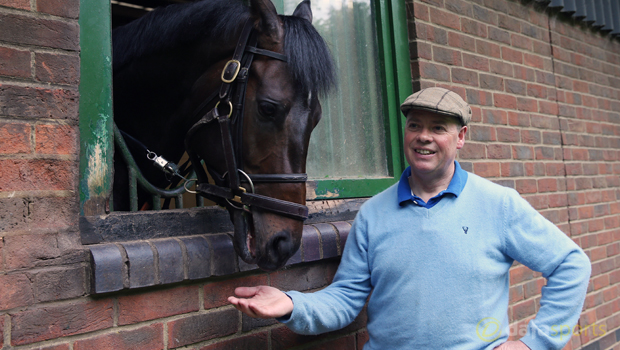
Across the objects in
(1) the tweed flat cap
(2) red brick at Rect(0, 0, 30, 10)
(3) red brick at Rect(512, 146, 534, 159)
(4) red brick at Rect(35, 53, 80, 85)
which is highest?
(2) red brick at Rect(0, 0, 30, 10)

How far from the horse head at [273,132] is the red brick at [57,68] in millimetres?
496

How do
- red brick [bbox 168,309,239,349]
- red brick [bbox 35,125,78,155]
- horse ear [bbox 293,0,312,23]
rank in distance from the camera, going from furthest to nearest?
1. horse ear [bbox 293,0,312,23]
2. red brick [bbox 168,309,239,349]
3. red brick [bbox 35,125,78,155]

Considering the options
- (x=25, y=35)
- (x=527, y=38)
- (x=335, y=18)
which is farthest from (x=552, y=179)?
(x=25, y=35)

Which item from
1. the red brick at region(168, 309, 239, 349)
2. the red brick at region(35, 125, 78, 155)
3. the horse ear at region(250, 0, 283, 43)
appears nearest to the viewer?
the red brick at region(35, 125, 78, 155)

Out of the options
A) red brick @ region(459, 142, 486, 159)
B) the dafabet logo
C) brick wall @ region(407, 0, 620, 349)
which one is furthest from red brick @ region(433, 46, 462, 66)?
the dafabet logo

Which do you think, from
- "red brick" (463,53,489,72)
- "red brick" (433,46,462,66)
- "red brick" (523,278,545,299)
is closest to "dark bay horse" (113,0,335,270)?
"red brick" (433,46,462,66)

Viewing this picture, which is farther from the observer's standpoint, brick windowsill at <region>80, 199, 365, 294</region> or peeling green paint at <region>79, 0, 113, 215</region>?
peeling green paint at <region>79, 0, 113, 215</region>

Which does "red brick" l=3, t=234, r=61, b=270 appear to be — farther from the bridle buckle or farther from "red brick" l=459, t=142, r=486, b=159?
"red brick" l=459, t=142, r=486, b=159

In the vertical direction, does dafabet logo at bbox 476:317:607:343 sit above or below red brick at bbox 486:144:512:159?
below

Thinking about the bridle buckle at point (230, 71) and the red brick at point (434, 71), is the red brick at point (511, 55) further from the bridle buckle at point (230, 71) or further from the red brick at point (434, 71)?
the bridle buckle at point (230, 71)

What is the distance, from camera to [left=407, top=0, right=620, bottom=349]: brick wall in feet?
10.4

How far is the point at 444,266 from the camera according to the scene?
5.73ft

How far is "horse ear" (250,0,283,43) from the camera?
191 centimetres

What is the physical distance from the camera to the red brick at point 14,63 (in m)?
1.50
